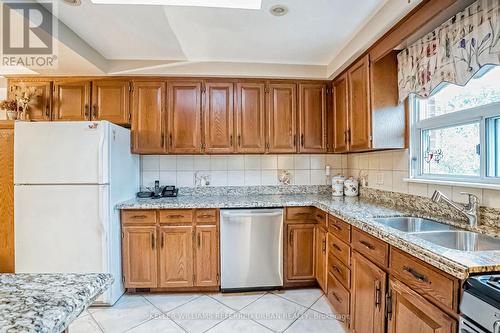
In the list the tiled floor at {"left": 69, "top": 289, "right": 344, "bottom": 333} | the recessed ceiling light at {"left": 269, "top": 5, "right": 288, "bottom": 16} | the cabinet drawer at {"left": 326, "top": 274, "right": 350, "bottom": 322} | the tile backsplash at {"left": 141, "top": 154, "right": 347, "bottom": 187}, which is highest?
the recessed ceiling light at {"left": 269, "top": 5, "right": 288, "bottom": 16}

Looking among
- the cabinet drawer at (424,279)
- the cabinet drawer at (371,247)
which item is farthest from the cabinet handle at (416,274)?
the cabinet drawer at (371,247)

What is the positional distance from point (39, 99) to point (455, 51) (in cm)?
377

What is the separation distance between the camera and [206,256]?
2.65 m

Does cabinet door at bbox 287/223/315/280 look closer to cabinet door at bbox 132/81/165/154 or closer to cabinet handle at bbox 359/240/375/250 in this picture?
cabinet handle at bbox 359/240/375/250

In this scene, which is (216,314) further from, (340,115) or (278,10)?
(278,10)

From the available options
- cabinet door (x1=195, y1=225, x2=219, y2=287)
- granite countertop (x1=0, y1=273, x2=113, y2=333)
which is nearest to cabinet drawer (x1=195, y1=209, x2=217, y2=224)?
cabinet door (x1=195, y1=225, x2=219, y2=287)

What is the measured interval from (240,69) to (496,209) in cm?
248

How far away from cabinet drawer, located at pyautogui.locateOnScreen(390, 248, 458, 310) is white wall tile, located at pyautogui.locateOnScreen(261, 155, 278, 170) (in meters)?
2.03

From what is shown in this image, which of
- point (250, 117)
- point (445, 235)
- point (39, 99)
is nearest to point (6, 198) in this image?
point (39, 99)

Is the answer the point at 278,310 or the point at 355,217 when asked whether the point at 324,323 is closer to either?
the point at 278,310

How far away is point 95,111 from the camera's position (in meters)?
2.89

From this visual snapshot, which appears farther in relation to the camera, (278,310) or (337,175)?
(337,175)

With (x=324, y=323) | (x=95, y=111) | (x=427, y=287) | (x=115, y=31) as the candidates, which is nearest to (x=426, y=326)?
(x=427, y=287)

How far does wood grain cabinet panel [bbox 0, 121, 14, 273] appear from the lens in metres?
2.49
